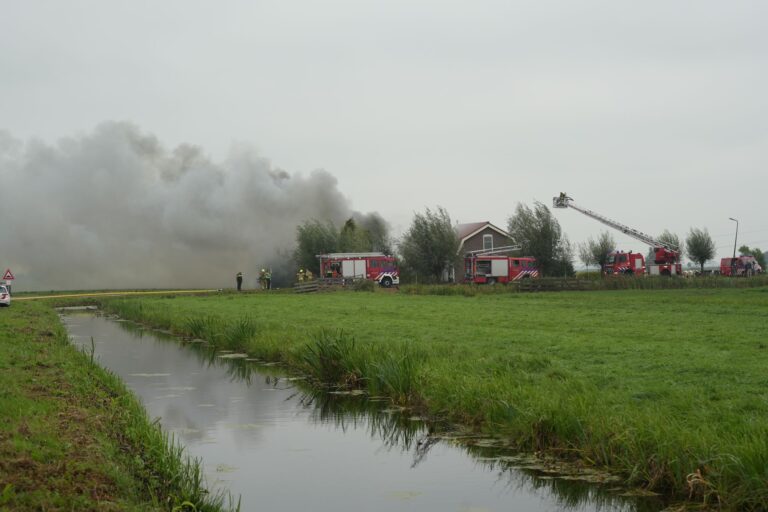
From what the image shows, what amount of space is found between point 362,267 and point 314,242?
10467mm

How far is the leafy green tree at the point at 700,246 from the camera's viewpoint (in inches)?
4070

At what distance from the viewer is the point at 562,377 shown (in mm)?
16453

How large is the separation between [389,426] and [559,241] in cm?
6609

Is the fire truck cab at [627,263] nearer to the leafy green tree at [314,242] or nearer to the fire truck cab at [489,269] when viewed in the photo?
the fire truck cab at [489,269]

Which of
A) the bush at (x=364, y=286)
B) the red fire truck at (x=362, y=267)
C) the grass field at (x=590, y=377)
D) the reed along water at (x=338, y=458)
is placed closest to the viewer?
the grass field at (x=590, y=377)

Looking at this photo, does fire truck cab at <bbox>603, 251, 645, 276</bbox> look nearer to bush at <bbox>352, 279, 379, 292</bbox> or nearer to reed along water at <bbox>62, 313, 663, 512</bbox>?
bush at <bbox>352, 279, 379, 292</bbox>

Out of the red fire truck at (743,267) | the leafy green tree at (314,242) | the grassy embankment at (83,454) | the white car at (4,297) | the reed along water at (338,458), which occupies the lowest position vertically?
the reed along water at (338,458)

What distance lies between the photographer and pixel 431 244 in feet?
254

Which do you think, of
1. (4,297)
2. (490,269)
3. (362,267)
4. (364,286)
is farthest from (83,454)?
(490,269)

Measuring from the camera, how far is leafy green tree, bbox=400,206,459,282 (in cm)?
7750

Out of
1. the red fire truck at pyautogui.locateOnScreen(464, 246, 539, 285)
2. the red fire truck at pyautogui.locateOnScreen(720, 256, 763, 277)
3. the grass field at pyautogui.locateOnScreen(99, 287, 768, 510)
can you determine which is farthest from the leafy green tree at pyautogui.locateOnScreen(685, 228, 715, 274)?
the grass field at pyautogui.locateOnScreen(99, 287, 768, 510)

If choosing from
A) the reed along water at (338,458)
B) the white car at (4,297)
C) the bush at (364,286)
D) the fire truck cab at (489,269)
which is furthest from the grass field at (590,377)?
the fire truck cab at (489,269)

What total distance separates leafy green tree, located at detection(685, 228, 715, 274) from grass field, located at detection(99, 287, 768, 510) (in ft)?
235

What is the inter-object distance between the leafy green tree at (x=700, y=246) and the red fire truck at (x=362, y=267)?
42327mm
